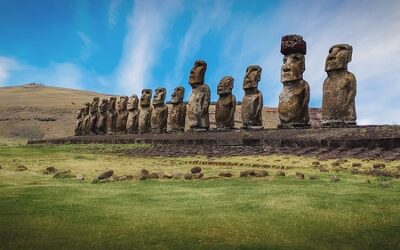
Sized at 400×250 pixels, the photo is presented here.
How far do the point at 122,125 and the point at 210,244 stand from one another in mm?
24548

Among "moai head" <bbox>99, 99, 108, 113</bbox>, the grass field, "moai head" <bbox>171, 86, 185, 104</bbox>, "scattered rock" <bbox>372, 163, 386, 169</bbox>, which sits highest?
"moai head" <bbox>99, 99, 108, 113</bbox>

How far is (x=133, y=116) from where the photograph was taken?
2686 cm

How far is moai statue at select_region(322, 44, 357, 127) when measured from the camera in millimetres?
13922

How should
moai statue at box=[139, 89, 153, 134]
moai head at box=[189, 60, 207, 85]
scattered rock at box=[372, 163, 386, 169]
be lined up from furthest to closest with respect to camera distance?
moai statue at box=[139, 89, 153, 134] < moai head at box=[189, 60, 207, 85] < scattered rock at box=[372, 163, 386, 169]

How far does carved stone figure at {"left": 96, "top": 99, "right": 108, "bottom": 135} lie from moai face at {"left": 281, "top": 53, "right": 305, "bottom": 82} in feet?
55.9

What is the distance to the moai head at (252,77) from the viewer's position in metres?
17.6

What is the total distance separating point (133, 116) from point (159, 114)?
372 centimetres

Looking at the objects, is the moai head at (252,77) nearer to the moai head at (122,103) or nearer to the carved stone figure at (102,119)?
the moai head at (122,103)

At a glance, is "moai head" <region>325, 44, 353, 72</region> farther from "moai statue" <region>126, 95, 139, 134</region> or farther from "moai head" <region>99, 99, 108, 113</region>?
"moai head" <region>99, 99, 108, 113</region>

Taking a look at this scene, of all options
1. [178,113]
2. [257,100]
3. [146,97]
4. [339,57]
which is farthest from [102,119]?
[339,57]

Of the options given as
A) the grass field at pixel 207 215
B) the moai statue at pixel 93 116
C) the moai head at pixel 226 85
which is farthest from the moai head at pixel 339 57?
the moai statue at pixel 93 116

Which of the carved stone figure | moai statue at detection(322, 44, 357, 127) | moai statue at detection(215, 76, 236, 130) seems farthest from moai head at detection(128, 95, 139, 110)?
moai statue at detection(322, 44, 357, 127)

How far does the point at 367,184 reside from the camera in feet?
20.6

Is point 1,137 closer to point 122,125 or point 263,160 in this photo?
point 122,125
